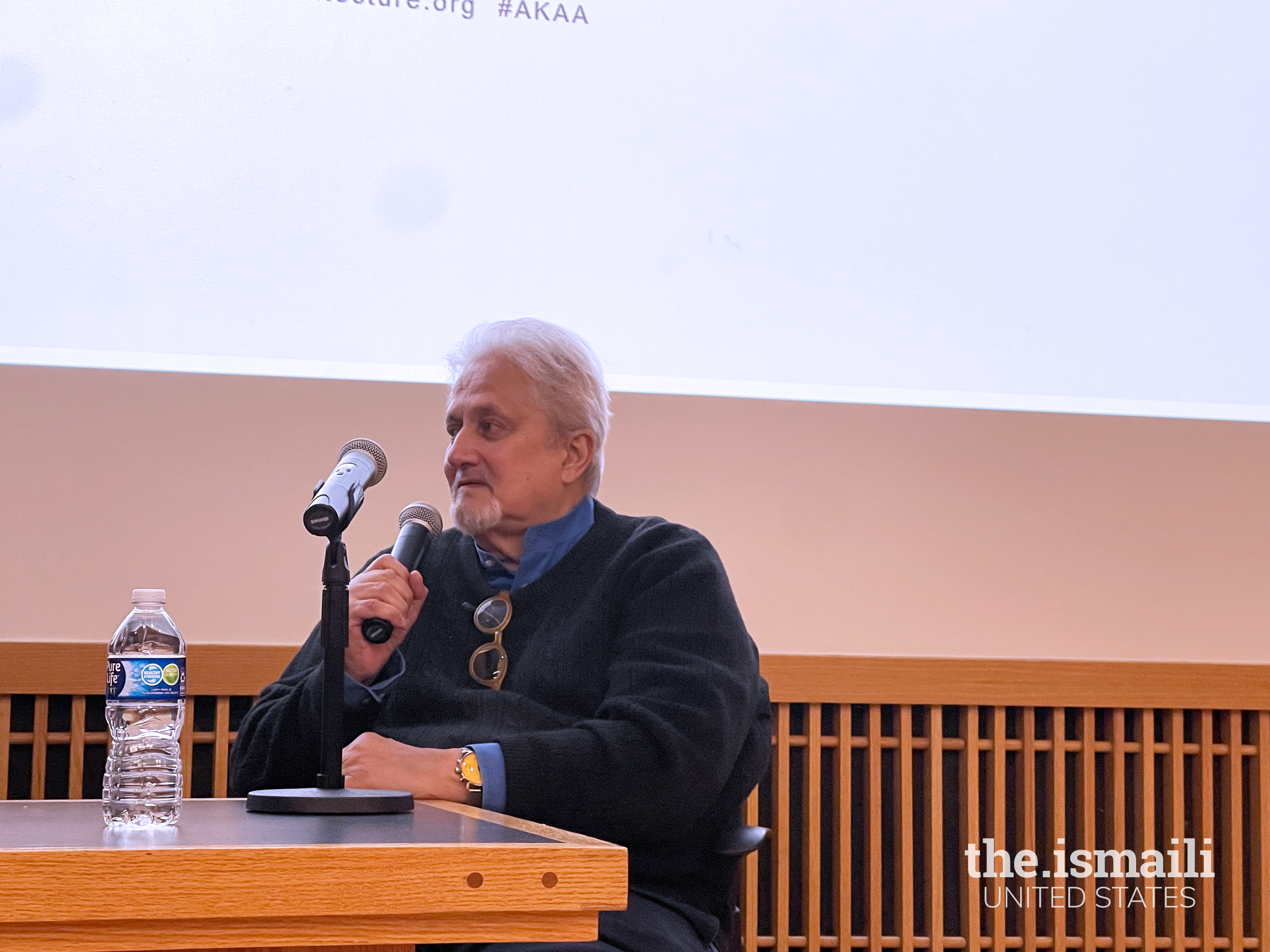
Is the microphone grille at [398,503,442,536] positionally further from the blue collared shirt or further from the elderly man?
the blue collared shirt

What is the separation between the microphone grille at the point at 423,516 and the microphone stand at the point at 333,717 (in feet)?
1.37

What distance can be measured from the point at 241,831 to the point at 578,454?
991mm

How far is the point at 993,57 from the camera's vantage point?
2.52 meters

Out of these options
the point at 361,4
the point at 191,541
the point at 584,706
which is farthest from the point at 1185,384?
the point at 191,541

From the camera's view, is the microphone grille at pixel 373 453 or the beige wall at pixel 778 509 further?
the beige wall at pixel 778 509

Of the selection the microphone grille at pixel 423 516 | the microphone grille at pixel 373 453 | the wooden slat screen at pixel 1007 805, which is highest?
the microphone grille at pixel 373 453

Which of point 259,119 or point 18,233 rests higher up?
point 259,119

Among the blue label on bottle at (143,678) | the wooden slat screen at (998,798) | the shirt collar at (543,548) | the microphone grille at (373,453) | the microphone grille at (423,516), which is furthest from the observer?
the wooden slat screen at (998,798)

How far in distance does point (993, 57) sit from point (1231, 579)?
1080 millimetres

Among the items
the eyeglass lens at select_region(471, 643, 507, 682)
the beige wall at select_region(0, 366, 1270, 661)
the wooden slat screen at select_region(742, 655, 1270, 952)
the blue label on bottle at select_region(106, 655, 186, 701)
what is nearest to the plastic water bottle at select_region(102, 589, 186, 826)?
the blue label on bottle at select_region(106, 655, 186, 701)

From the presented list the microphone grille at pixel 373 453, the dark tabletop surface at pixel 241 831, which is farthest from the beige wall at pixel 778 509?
the dark tabletop surface at pixel 241 831

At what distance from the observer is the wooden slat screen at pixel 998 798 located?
2426 millimetres

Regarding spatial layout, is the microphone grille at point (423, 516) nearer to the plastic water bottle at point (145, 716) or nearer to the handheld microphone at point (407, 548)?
the handheld microphone at point (407, 548)

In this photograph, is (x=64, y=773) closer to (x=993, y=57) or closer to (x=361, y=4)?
(x=361, y=4)
